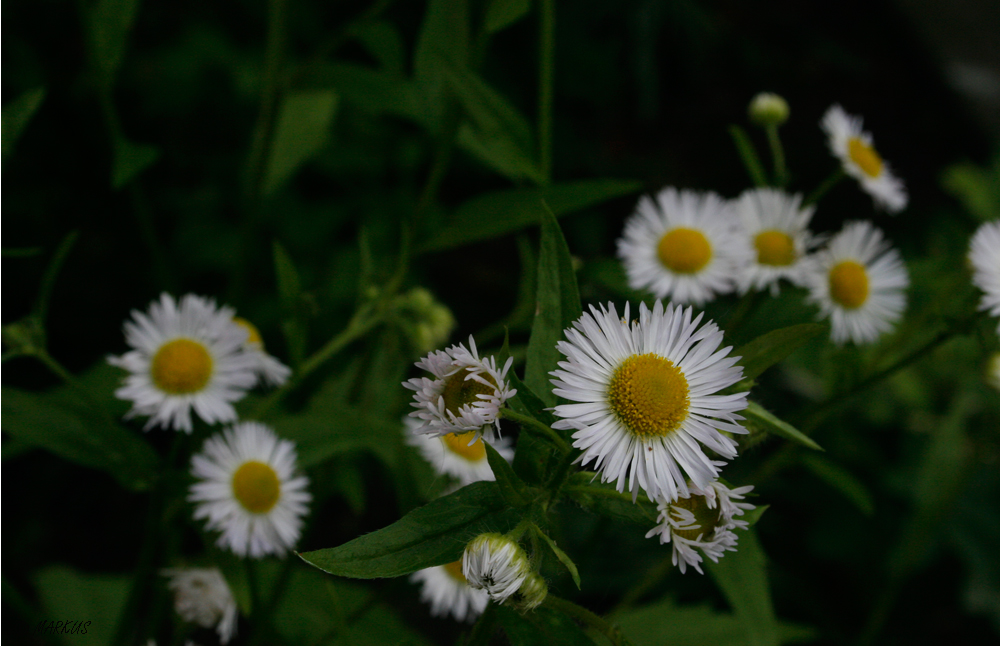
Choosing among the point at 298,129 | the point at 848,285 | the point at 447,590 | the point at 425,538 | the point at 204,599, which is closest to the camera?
the point at 425,538

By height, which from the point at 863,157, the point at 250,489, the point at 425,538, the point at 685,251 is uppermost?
the point at 863,157

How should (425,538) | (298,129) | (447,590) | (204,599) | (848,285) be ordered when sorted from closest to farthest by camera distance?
(425,538) < (204,599) < (447,590) < (848,285) < (298,129)

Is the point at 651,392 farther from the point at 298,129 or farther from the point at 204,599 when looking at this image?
the point at 298,129

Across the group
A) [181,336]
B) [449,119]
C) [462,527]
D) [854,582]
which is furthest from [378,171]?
[854,582]

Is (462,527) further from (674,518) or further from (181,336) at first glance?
(181,336)

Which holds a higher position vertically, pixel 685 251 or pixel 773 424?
pixel 685 251

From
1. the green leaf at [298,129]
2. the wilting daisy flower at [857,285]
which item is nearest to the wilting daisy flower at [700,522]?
the wilting daisy flower at [857,285]

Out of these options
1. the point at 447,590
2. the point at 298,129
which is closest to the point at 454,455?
the point at 447,590

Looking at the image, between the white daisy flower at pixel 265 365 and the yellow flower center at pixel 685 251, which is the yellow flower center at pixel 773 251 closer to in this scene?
the yellow flower center at pixel 685 251
